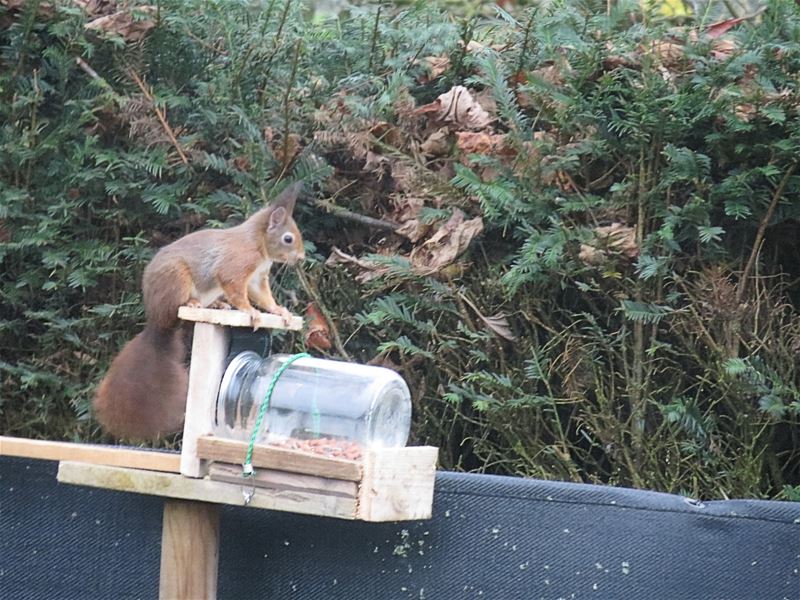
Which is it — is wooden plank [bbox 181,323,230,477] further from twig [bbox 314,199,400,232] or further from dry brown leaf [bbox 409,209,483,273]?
twig [bbox 314,199,400,232]

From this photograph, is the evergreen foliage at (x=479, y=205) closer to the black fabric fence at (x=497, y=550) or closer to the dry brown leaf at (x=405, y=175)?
the dry brown leaf at (x=405, y=175)

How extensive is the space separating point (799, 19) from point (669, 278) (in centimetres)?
71

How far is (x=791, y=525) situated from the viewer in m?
2.19

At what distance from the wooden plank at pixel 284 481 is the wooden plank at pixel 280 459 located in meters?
0.02

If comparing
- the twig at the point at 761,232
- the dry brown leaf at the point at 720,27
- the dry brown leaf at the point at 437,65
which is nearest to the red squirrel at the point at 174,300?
the dry brown leaf at the point at 437,65

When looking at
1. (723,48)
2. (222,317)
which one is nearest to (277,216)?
(222,317)

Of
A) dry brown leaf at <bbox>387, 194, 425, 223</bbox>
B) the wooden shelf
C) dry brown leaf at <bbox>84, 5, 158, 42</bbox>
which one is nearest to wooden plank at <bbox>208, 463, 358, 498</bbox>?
the wooden shelf

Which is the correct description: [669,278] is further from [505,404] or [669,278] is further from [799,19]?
[799,19]

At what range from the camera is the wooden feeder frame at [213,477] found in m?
2.05

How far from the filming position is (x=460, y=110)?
311 cm

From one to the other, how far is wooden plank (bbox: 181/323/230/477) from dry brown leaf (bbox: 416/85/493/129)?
3.64 feet

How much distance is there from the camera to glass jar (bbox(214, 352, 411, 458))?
2.30m

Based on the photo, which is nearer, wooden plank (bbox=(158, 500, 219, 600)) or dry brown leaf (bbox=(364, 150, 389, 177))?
wooden plank (bbox=(158, 500, 219, 600))

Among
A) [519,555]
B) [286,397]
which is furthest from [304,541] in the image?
[519,555]
